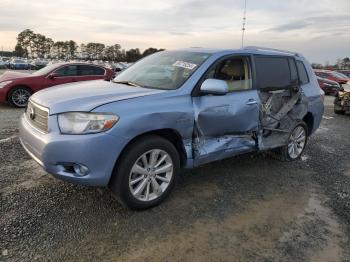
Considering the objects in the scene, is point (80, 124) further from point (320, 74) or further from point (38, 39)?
point (38, 39)

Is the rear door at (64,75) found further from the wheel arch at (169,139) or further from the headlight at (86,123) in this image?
the headlight at (86,123)

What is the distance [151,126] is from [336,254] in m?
2.12

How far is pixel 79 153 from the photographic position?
3244 mm

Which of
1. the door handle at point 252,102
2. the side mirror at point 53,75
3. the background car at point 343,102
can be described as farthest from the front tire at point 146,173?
the background car at point 343,102

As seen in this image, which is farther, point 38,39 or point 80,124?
point 38,39

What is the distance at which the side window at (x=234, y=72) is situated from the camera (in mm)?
4484

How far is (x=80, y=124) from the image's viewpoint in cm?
331

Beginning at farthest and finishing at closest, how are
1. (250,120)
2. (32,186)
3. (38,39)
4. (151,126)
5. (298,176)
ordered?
(38,39) < (298,176) < (250,120) < (32,186) < (151,126)

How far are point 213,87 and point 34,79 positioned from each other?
26.6 feet

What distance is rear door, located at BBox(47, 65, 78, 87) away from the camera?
10.9 meters

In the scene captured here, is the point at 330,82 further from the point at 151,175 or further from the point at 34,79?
the point at 151,175

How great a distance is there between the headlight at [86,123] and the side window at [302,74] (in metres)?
3.67

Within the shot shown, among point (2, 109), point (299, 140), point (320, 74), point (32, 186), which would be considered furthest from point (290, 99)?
point (320, 74)

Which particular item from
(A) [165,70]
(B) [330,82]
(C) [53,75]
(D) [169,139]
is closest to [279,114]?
(A) [165,70]
